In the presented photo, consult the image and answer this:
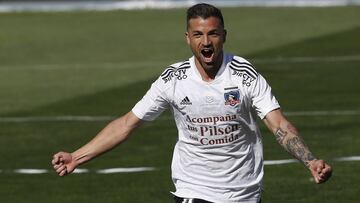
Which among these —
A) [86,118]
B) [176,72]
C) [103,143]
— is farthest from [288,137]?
[86,118]

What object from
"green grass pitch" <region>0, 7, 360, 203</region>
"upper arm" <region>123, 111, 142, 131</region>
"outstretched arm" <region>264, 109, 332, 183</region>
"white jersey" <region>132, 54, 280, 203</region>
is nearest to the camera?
"outstretched arm" <region>264, 109, 332, 183</region>

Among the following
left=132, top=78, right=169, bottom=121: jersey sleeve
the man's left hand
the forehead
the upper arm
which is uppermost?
the forehead

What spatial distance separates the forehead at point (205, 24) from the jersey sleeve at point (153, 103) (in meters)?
0.63

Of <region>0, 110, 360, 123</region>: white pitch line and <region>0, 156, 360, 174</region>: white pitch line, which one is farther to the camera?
<region>0, 110, 360, 123</region>: white pitch line

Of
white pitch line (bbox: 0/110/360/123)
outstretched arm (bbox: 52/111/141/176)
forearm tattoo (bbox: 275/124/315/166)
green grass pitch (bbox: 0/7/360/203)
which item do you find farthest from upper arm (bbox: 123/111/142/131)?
white pitch line (bbox: 0/110/360/123)

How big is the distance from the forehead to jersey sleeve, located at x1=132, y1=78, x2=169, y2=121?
2.07 feet

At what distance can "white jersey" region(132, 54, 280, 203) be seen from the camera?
9.99 meters

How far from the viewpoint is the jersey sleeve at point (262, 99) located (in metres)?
9.87

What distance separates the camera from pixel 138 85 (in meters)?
26.4

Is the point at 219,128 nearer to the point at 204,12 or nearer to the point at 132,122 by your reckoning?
the point at 132,122

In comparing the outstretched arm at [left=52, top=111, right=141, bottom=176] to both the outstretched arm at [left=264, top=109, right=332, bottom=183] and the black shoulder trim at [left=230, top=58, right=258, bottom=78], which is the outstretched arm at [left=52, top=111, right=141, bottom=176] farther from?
the outstretched arm at [left=264, top=109, right=332, bottom=183]

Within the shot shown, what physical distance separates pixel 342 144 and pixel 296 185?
9.69ft

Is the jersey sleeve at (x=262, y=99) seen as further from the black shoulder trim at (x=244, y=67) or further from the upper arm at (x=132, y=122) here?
the upper arm at (x=132, y=122)

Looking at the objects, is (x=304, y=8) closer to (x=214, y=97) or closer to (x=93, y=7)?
(x=93, y=7)
